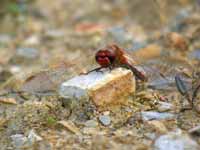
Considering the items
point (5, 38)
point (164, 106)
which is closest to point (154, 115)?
point (164, 106)

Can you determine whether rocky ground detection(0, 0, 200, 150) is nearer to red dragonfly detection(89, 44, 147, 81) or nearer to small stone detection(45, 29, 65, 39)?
small stone detection(45, 29, 65, 39)

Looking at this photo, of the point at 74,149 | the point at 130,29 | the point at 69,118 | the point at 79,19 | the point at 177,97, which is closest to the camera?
the point at 74,149

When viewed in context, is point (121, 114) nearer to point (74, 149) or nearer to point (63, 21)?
point (74, 149)

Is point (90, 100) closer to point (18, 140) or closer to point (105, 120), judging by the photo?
point (105, 120)

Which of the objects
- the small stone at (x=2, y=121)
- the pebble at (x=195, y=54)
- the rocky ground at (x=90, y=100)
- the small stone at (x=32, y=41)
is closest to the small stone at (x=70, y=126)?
the rocky ground at (x=90, y=100)

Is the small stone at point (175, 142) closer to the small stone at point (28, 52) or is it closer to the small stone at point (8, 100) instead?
the small stone at point (8, 100)

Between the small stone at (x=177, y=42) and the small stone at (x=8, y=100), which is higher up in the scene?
the small stone at (x=177, y=42)

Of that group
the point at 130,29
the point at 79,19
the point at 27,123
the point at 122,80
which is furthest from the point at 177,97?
the point at 79,19
